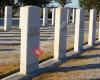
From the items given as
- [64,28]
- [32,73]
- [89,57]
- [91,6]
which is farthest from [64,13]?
[91,6]

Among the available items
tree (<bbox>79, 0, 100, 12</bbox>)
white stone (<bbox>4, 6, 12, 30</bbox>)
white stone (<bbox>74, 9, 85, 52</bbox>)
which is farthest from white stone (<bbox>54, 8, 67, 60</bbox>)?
tree (<bbox>79, 0, 100, 12</bbox>)

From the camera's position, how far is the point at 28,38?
10094mm

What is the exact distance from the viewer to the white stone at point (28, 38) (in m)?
10.0

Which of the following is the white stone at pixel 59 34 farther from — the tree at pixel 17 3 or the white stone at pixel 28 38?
the tree at pixel 17 3

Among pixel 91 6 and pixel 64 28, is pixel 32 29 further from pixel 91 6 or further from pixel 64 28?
pixel 91 6

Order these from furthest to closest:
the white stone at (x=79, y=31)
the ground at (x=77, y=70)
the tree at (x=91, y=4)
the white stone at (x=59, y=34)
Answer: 1. the tree at (x=91, y=4)
2. the white stone at (x=79, y=31)
3. the white stone at (x=59, y=34)
4. the ground at (x=77, y=70)

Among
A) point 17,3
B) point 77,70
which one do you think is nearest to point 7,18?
point 77,70

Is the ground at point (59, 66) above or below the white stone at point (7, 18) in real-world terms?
below

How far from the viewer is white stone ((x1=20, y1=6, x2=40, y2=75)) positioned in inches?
394

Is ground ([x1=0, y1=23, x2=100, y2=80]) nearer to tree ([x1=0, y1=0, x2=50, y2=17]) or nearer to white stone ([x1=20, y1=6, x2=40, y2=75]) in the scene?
white stone ([x1=20, y1=6, x2=40, y2=75])

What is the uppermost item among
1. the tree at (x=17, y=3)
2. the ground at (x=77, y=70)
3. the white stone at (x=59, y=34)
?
the tree at (x=17, y=3)

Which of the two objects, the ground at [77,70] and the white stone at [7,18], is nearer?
the ground at [77,70]

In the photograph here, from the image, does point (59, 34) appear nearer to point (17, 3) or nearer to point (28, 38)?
point (28, 38)

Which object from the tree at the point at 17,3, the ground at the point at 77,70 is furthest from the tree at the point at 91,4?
the ground at the point at 77,70
